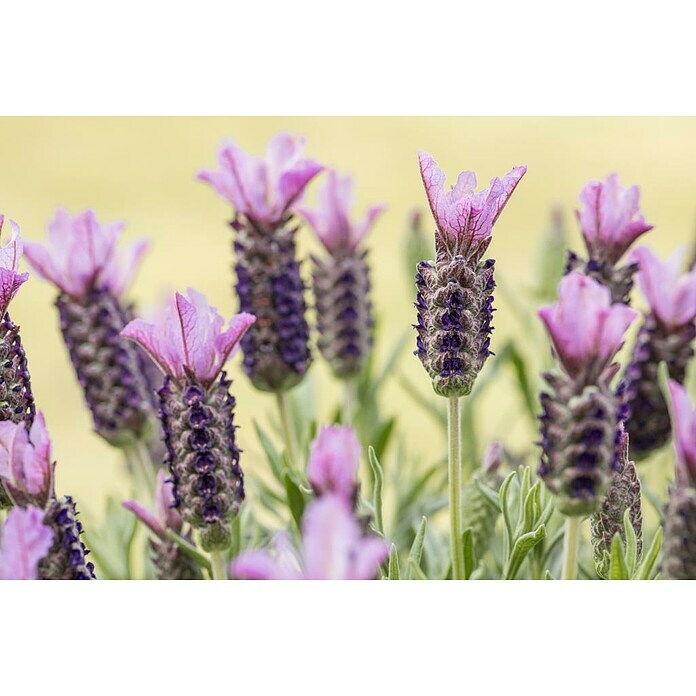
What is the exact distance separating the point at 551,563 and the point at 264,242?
309 mm

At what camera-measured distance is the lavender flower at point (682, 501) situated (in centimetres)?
47

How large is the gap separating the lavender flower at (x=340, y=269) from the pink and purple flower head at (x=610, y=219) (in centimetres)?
21

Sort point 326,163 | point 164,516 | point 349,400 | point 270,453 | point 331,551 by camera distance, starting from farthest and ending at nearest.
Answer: point 326,163
point 349,400
point 270,453
point 164,516
point 331,551

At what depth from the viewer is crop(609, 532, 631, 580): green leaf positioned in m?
0.55

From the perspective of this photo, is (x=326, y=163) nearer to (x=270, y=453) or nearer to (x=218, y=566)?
(x=270, y=453)

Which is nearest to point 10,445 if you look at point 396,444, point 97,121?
point 396,444

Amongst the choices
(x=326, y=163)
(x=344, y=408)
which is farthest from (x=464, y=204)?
(x=326, y=163)

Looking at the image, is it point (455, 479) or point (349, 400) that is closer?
point (455, 479)

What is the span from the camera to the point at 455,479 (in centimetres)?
59

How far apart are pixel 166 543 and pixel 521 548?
23 cm

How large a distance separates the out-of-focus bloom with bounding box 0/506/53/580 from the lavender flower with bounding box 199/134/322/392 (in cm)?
28

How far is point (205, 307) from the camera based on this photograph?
21.7 inches

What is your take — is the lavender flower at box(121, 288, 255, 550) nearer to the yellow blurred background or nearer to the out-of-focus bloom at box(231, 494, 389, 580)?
the out-of-focus bloom at box(231, 494, 389, 580)
